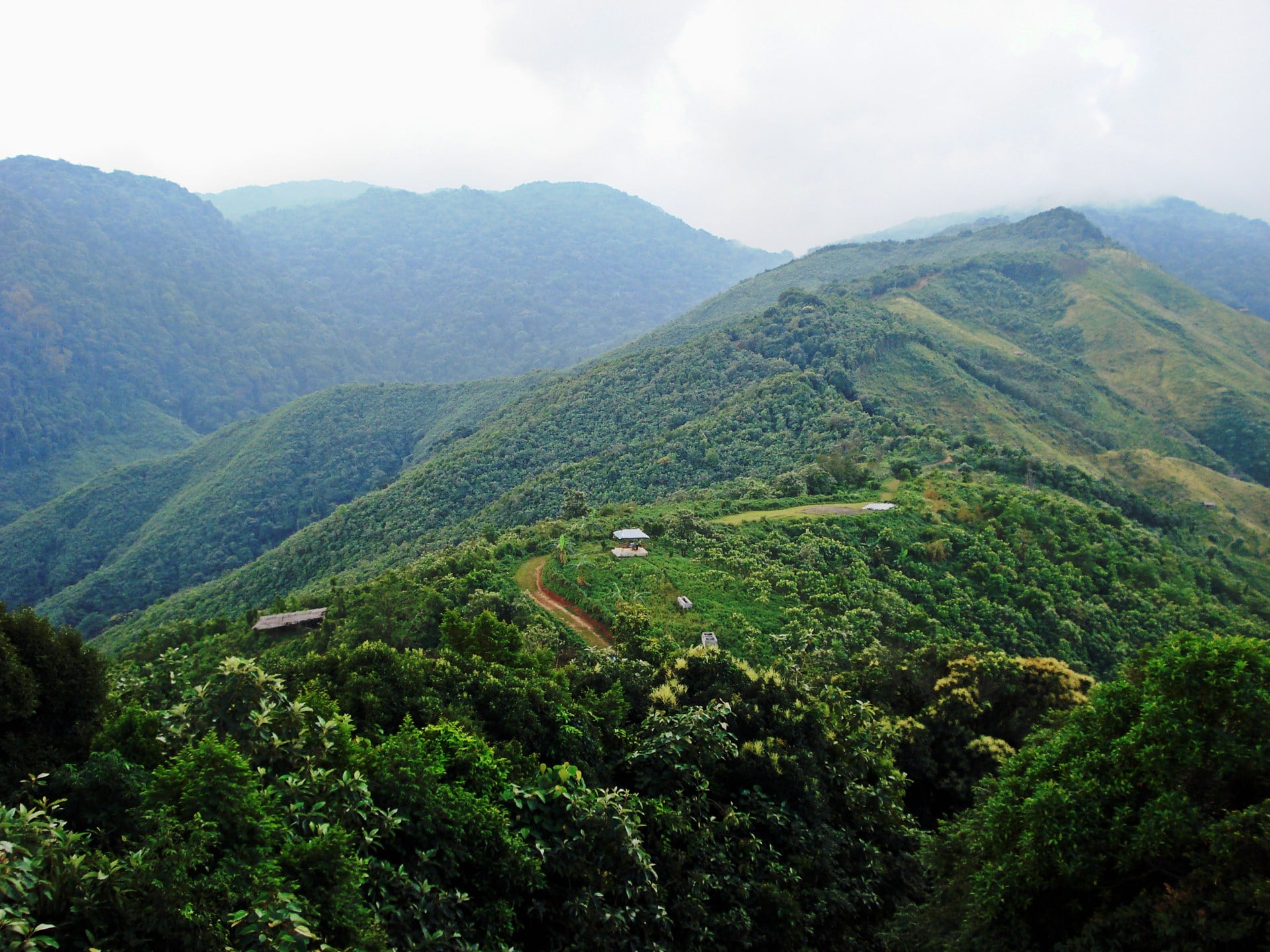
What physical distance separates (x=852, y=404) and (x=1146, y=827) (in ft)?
172

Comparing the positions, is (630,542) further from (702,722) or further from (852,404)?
(852,404)

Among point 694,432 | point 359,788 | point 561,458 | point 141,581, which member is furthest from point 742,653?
point 141,581

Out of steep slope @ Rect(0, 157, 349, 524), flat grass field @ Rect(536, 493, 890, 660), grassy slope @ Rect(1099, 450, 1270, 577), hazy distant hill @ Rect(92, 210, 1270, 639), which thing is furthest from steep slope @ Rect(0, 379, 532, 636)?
grassy slope @ Rect(1099, 450, 1270, 577)

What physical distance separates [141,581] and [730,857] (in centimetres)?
7658

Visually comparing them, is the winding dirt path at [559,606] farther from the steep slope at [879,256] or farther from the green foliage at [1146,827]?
the steep slope at [879,256]

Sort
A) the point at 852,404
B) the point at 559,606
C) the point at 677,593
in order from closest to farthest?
the point at 559,606 → the point at 677,593 → the point at 852,404

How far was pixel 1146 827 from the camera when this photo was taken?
8898 millimetres

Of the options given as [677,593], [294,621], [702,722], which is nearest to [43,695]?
[702,722]

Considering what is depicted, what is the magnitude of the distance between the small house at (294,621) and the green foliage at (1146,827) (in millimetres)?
21755

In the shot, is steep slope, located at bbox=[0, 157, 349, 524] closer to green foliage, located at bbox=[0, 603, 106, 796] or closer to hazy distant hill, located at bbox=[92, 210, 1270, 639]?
hazy distant hill, located at bbox=[92, 210, 1270, 639]

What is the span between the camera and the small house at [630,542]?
100ft

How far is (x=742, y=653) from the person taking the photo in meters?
23.8

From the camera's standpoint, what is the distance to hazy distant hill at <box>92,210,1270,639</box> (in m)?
52.8

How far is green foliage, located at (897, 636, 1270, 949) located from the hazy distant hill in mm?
38693
